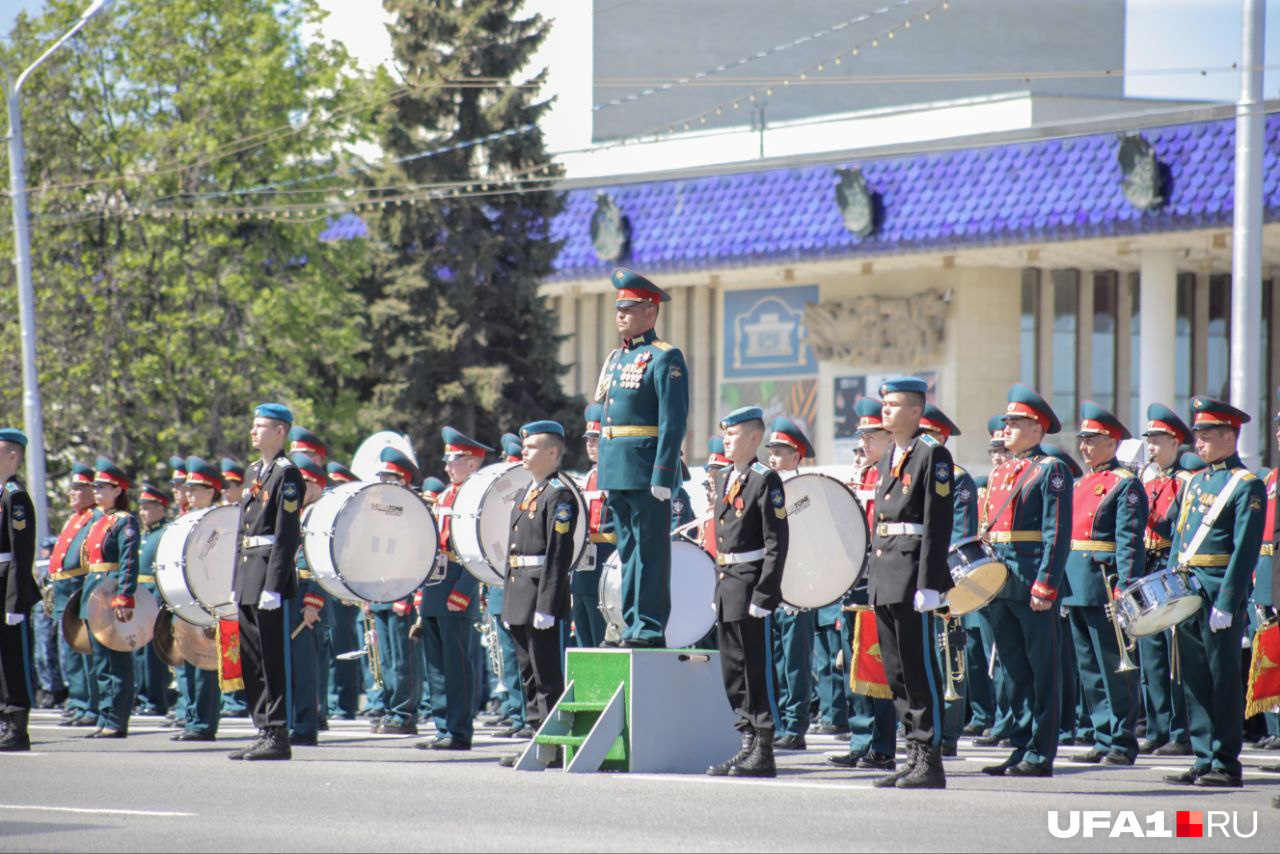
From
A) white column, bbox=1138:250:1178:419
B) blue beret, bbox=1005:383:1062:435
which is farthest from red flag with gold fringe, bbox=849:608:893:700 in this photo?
white column, bbox=1138:250:1178:419

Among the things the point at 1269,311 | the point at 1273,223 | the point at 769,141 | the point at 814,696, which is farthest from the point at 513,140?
the point at 814,696

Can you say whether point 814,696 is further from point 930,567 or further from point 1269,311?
point 1269,311

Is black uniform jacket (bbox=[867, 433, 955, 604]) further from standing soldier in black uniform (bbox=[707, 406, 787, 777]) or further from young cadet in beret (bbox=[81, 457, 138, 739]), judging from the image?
young cadet in beret (bbox=[81, 457, 138, 739])

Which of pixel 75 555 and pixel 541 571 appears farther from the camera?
pixel 75 555

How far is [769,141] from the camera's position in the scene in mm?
38938

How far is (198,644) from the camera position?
45.3 ft

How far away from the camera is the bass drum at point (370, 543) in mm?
13156

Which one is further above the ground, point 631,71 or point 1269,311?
point 631,71

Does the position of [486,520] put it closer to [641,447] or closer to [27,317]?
[641,447]

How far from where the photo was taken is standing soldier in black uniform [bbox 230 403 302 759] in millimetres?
11930

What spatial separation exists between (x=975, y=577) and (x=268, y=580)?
13.8 ft

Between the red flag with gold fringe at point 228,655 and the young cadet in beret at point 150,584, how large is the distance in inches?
82.7

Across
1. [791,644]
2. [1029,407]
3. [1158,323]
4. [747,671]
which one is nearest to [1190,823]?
[747,671]

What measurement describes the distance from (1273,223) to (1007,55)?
16.5m
